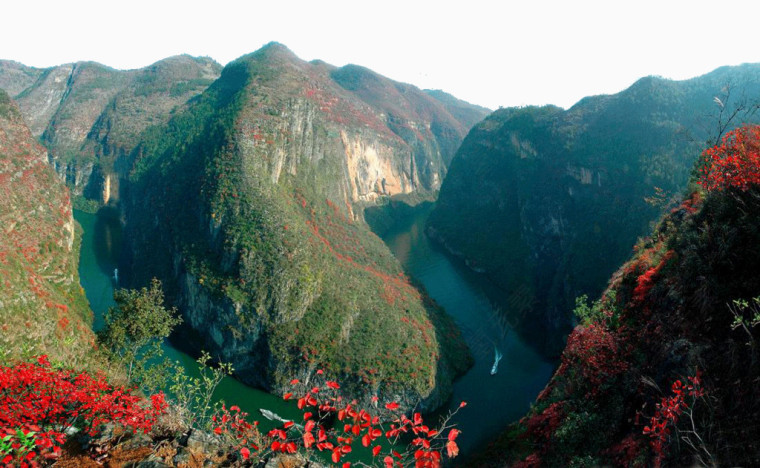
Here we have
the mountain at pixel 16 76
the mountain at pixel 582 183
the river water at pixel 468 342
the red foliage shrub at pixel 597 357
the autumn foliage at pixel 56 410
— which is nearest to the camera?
the autumn foliage at pixel 56 410

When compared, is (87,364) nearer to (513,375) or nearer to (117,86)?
(513,375)

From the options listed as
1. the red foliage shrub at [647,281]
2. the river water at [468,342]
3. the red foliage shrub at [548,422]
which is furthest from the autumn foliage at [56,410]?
the river water at [468,342]

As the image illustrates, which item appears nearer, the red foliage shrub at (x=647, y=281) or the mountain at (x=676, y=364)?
the mountain at (x=676, y=364)

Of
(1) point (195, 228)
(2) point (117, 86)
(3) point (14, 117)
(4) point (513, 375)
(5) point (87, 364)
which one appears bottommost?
(4) point (513, 375)

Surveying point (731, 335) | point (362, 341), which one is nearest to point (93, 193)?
point (362, 341)

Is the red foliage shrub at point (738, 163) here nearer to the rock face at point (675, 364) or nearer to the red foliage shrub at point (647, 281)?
the rock face at point (675, 364)

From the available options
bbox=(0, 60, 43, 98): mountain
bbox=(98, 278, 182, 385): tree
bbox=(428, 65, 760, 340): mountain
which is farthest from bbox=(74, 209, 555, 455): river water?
bbox=(0, 60, 43, 98): mountain

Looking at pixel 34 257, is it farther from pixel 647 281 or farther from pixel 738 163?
pixel 738 163
